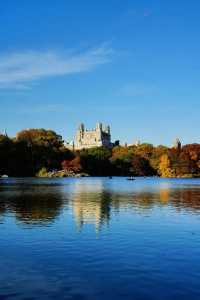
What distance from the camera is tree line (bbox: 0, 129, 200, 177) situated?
160 metres

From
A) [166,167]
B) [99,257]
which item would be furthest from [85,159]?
[99,257]

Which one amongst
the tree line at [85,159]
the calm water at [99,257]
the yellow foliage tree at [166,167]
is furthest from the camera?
the yellow foliage tree at [166,167]

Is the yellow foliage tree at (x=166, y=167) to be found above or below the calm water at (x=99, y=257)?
above

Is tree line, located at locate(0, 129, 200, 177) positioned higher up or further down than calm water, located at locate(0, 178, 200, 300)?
higher up

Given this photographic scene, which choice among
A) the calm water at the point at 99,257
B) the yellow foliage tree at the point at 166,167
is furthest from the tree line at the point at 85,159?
the calm water at the point at 99,257

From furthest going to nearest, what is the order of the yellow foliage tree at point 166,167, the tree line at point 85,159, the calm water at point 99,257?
the yellow foliage tree at point 166,167, the tree line at point 85,159, the calm water at point 99,257

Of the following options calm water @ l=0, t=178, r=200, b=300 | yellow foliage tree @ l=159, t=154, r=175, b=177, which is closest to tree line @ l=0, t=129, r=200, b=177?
yellow foliage tree @ l=159, t=154, r=175, b=177

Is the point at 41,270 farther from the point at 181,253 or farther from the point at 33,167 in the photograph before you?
the point at 33,167

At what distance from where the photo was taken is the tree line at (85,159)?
160500 millimetres

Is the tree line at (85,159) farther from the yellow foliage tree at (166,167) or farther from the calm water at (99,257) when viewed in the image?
the calm water at (99,257)

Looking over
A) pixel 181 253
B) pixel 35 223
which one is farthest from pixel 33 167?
pixel 181 253

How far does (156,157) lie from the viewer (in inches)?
7333

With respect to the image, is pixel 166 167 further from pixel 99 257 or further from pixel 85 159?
pixel 99 257

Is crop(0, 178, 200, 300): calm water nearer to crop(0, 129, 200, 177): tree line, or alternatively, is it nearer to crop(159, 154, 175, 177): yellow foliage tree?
crop(0, 129, 200, 177): tree line
